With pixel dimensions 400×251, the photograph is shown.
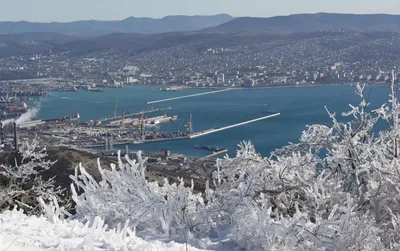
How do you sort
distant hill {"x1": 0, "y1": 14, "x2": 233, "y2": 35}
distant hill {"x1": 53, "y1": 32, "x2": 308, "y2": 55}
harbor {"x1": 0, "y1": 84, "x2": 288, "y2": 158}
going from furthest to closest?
1. distant hill {"x1": 0, "y1": 14, "x2": 233, "y2": 35}
2. distant hill {"x1": 53, "y1": 32, "x2": 308, "y2": 55}
3. harbor {"x1": 0, "y1": 84, "x2": 288, "y2": 158}

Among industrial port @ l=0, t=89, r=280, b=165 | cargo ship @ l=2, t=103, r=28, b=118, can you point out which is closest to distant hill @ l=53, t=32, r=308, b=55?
cargo ship @ l=2, t=103, r=28, b=118

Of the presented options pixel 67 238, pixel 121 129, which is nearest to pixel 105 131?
pixel 121 129

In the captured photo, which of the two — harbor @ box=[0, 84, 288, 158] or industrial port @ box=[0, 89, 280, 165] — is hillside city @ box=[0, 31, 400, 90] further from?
industrial port @ box=[0, 89, 280, 165]

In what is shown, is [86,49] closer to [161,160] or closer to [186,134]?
[186,134]

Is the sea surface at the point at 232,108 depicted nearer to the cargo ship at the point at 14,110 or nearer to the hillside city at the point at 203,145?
the hillside city at the point at 203,145

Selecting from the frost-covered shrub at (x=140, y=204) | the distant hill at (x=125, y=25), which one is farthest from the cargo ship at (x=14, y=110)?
the distant hill at (x=125, y=25)

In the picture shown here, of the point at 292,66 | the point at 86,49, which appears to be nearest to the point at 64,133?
the point at 292,66
